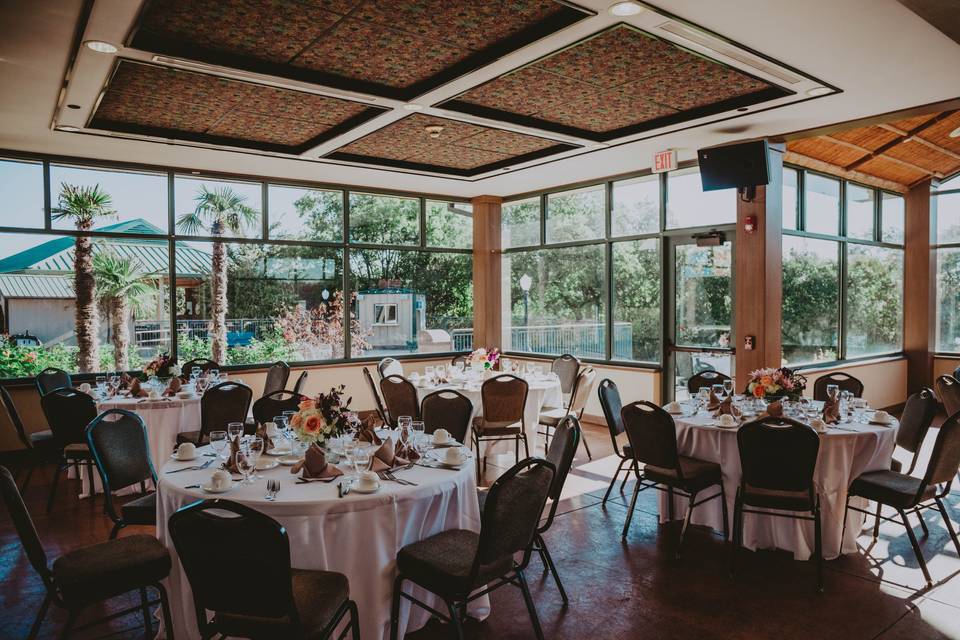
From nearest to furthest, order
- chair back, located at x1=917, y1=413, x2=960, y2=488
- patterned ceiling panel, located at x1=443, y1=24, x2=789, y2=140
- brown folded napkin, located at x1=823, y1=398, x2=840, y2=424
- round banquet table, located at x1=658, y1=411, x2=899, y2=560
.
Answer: chair back, located at x1=917, y1=413, x2=960, y2=488, round banquet table, located at x1=658, y1=411, x2=899, y2=560, patterned ceiling panel, located at x1=443, y1=24, x2=789, y2=140, brown folded napkin, located at x1=823, y1=398, x2=840, y2=424

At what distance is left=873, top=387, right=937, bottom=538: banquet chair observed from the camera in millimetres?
4688

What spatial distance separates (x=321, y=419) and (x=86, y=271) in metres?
5.73

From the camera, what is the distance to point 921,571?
4059mm

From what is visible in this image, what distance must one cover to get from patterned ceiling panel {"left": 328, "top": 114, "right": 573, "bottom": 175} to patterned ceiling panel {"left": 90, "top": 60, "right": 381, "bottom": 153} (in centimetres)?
51

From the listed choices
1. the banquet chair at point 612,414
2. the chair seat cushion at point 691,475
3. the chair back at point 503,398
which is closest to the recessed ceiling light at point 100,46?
the chair back at point 503,398

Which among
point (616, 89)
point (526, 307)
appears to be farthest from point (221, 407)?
point (526, 307)

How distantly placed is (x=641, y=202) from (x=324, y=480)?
645cm

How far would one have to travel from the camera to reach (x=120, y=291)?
7.67m

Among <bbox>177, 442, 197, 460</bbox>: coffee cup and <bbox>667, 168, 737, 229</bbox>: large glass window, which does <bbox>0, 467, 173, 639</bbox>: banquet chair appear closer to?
<bbox>177, 442, 197, 460</bbox>: coffee cup

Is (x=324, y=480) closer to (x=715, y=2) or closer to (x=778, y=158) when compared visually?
(x=715, y=2)

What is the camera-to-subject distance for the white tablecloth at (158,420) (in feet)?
18.7

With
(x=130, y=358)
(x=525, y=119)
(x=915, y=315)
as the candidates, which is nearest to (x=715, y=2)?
(x=525, y=119)

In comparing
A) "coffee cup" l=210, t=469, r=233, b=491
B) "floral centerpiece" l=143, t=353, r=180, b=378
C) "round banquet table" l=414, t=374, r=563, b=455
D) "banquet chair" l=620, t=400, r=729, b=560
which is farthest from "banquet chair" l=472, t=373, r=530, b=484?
"floral centerpiece" l=143, t=353, r=180, b=378

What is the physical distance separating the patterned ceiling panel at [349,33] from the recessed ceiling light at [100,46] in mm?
170
